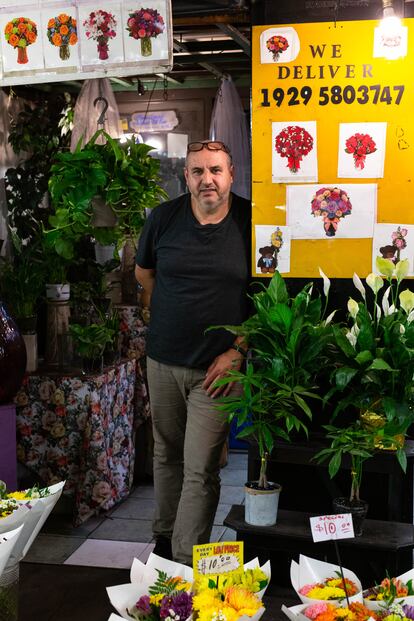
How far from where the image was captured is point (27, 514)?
1941mm

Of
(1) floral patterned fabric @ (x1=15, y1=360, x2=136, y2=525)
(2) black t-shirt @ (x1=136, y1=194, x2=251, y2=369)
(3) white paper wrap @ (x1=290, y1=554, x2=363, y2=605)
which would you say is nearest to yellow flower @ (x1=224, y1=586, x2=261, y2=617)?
(3) white paper wrap @ (x1=290, y1=554, x2=363, y2=605)

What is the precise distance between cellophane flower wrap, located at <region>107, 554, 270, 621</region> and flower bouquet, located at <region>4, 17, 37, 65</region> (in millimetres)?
1936

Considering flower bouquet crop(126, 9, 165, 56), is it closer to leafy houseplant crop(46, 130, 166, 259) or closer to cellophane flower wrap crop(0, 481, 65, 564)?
leafy houseplant crop(46, 130, 166, 259)

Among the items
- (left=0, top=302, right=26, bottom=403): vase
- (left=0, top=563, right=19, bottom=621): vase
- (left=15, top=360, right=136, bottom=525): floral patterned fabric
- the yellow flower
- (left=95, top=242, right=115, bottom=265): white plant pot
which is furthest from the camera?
(left=95, top=242, right=115, bottom=265): white plant pot

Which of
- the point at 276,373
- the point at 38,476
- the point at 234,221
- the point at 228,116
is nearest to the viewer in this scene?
the point at 276,373

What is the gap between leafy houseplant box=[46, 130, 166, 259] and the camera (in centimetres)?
334

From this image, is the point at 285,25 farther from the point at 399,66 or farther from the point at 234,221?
the point at 234,221

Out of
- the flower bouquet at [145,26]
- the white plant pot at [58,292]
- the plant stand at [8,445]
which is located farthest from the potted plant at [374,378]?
the white plant pot at [58,292]

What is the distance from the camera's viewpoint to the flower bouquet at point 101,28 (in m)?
2.81

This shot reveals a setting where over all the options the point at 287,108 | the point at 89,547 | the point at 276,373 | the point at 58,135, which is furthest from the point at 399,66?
the point at 58,135

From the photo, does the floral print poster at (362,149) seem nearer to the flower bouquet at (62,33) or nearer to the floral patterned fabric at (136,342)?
the flower bouquet at (62,33)

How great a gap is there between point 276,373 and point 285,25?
50.6 inches

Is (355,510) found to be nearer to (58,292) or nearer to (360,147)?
(360,147)

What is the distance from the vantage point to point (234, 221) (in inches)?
128
